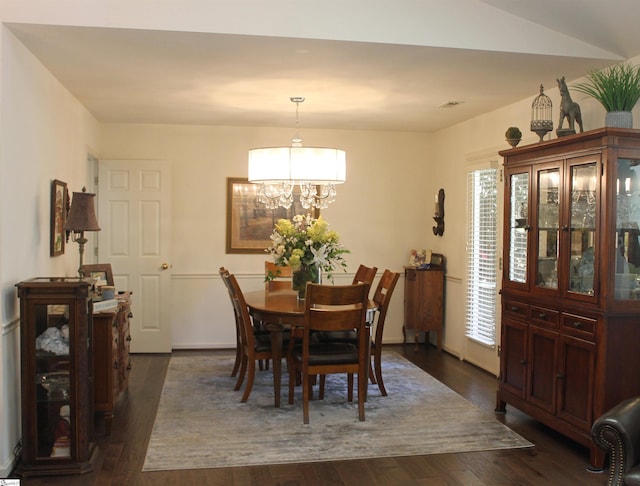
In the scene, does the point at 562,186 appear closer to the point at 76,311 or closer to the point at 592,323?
the point at 592,323

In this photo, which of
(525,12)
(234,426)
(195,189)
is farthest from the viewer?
(195,189)

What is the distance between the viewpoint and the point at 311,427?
4270 mm

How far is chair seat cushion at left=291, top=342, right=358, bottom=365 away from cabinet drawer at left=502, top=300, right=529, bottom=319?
1142mm

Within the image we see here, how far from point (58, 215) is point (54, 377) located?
1419 millimetres

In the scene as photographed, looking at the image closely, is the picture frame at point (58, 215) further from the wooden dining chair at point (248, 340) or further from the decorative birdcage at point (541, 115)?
the decorative birdcage at point (541, 115)

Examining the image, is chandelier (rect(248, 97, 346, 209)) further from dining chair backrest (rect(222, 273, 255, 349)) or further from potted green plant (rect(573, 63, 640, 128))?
potted green plant (rect(573, 63, 640, 128))

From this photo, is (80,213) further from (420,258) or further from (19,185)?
(420,258)

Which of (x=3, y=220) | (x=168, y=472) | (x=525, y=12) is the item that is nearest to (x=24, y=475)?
(x=168, y=472)

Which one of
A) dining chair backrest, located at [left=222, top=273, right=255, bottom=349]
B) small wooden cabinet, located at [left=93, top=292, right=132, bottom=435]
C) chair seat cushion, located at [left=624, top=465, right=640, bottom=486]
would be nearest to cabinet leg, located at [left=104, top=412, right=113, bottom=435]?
small wooden cabinet, located at [left=93, top=292, right=132, bottom=435]

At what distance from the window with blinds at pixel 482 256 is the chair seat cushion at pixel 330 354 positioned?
6.14ft

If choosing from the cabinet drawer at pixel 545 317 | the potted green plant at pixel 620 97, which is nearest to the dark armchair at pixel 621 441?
the cabinet drawer at pixel 545 317

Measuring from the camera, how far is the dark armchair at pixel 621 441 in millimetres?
2664

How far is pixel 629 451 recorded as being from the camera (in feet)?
8.80

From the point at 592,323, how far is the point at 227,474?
229cm
